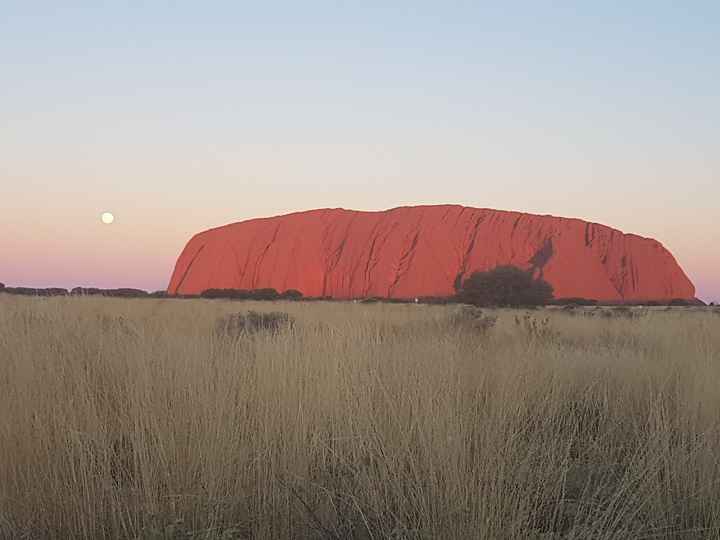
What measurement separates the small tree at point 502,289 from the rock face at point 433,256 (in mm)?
17092

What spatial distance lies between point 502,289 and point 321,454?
31.8m

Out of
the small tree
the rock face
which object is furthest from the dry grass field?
the rock face

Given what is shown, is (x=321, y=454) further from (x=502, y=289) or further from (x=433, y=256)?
(x=433, y=256)

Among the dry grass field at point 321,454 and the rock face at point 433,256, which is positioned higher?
the rock face at point 433,256

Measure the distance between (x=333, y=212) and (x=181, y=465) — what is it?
214 feet

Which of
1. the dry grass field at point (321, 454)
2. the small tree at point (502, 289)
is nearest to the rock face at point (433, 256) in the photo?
the small tree at point (502, 289)

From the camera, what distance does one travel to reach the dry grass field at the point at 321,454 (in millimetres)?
2232

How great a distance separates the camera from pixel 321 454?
2.97 m

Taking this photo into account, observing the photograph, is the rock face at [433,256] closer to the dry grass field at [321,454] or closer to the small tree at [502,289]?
the small tree at [502,289]

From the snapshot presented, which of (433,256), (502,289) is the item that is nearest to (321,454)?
(502,289)

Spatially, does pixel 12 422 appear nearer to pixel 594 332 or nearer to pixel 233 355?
pixel 233 355

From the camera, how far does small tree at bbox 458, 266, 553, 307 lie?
111 ft

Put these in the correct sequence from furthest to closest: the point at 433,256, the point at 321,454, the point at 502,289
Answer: the point at 433,256
the point at 502,289
the point at 321,454

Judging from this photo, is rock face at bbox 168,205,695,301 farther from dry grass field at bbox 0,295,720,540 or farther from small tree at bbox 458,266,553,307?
dry grass field at bbox 0,295,720,540
